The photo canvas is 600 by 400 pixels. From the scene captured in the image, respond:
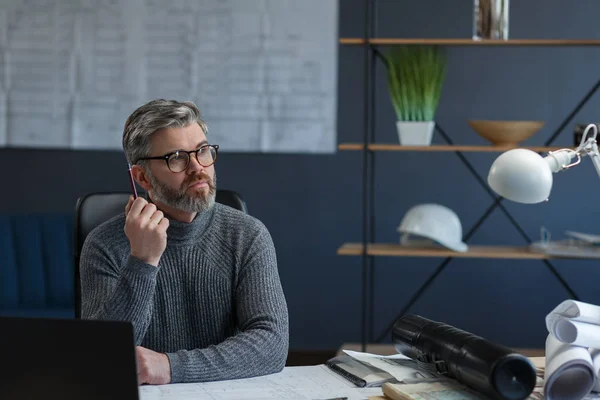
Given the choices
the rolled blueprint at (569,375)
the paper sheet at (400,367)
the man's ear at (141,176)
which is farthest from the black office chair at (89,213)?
the rolled blueprint at (569,375)

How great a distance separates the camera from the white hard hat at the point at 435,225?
11.4 ft

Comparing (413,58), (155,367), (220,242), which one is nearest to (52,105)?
(413,58)

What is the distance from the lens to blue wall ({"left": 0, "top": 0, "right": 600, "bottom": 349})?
397 cm

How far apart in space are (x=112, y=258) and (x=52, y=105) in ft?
7.99

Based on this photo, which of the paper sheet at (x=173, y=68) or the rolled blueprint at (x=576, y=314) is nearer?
the rolled blueprint at (x=576, y=314)

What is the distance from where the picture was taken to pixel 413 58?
11.5ft

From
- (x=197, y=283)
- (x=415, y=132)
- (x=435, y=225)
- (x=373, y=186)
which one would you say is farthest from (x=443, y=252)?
(x=197, y=283)

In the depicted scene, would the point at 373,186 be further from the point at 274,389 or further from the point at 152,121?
the point at 274,389

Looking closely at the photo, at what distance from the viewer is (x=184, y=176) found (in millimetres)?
2008

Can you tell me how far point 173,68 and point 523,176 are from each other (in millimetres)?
2954

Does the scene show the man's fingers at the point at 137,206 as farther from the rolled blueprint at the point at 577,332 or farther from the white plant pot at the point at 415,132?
the white plant pot at the point at 415,132

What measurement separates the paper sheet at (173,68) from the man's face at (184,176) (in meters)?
2.11

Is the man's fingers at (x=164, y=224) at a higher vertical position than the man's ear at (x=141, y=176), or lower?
lower

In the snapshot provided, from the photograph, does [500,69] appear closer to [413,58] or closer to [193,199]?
[413,58]
